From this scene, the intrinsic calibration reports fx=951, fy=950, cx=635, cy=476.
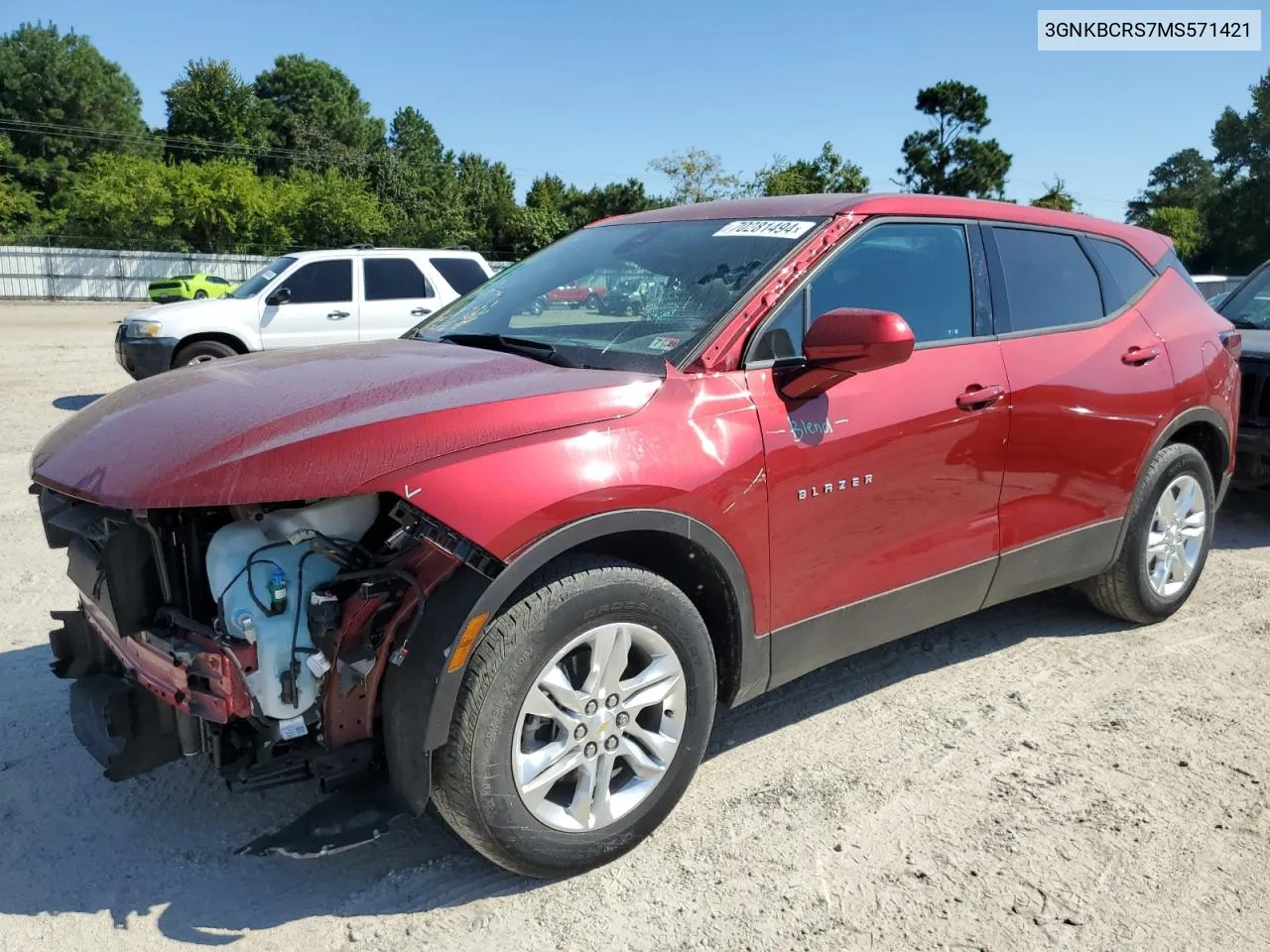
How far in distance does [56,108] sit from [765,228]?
73319 millimetres

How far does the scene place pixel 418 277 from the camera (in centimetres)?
1223

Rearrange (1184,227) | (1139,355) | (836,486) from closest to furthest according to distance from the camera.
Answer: (836,486), (1139,355), (1184,227)

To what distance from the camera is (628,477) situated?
256 cm

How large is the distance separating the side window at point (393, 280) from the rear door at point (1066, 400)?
943cm

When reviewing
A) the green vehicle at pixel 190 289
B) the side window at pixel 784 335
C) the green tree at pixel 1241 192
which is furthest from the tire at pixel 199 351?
the green tree at pixel 1241 192

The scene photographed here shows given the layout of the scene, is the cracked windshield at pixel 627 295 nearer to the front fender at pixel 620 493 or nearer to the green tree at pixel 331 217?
the front fender at pixel 620 493

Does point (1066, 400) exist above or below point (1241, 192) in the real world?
below

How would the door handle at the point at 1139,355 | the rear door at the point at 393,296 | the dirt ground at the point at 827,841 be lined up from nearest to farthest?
the dirt ground at the point at 827,841, the door handle at the point at 1139,355, the rear door at the point at 393,296

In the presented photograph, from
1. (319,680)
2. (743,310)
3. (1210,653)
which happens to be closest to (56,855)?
(319,680)

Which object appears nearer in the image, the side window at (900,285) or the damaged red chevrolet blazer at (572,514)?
the damaged red chevrolet blazer at (572,514)

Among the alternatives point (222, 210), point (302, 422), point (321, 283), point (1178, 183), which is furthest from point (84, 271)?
point (1178, 183)

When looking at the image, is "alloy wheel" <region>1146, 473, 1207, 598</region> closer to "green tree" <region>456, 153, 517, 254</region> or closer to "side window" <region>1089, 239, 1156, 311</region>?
"side window" <region>1089, 239, 1156, 311</region>

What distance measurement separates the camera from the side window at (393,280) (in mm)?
12000

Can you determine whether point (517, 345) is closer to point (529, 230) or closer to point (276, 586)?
point (276, 586)
